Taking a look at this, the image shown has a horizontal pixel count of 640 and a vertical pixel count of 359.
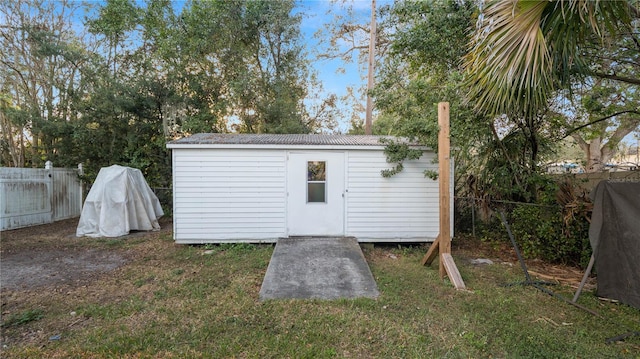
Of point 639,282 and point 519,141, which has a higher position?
point 519,141

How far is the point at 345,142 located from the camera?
6.10 m

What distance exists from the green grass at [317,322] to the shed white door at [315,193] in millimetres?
1877

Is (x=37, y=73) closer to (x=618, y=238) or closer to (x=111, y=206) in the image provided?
(x=111, y=206)

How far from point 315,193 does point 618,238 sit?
4630mm

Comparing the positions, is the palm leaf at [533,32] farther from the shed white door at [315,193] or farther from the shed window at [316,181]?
the shed window at [316,181]

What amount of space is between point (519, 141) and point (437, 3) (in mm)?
3411

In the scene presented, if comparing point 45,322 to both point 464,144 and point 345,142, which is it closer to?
point 345,142

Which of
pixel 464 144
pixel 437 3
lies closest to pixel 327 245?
pixel 464 144

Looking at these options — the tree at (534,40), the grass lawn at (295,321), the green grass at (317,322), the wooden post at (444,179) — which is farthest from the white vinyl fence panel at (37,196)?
the tree at (534,40)

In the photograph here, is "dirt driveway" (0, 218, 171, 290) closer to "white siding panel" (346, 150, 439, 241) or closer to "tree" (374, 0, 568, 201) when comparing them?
"white siding panel" (346, 150, 439, 241)

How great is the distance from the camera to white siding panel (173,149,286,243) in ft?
19.5

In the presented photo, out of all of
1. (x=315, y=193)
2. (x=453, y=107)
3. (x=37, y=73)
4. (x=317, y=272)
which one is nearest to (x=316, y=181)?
(x=315, y=193)

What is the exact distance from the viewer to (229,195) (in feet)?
19.7

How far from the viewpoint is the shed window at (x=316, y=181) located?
240 inches
